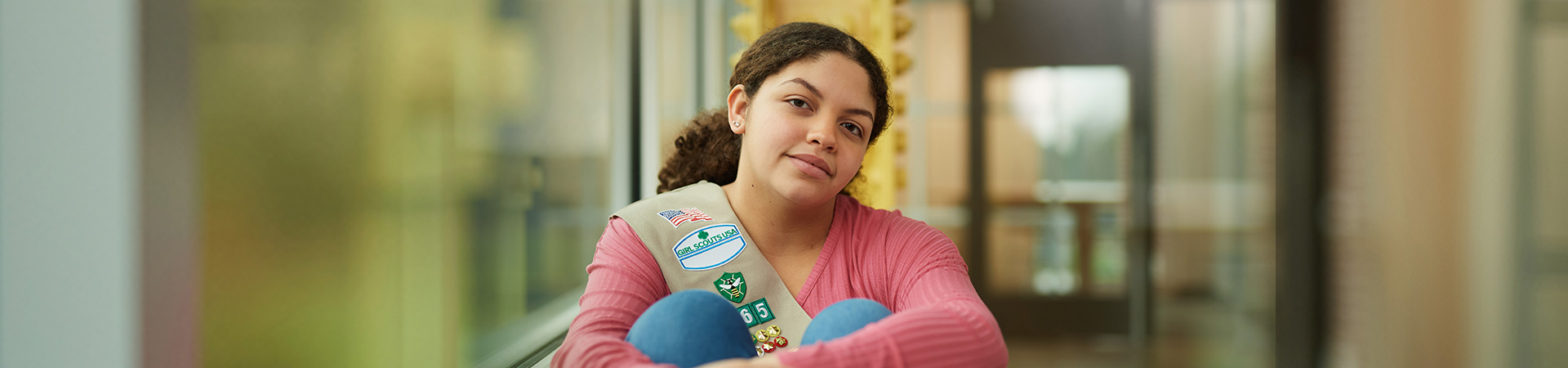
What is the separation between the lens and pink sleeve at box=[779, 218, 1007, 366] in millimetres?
684

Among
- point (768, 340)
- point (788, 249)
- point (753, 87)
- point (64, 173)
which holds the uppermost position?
point (753, 87)

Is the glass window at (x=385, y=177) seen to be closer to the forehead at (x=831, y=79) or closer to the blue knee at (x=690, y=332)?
the blue knee at (x=690, y=332)

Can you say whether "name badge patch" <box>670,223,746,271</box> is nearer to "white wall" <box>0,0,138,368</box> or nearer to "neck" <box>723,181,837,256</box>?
"neck" <box>723,181,837,256</box>

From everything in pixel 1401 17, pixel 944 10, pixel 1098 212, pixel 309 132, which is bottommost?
pixel 1098 212

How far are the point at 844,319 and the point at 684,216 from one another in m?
0.28

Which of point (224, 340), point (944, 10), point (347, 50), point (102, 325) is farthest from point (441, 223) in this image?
point (944, 10)

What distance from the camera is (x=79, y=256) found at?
1.71ft

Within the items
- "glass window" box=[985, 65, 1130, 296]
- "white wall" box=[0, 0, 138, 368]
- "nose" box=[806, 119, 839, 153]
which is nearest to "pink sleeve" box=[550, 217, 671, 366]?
"nose" box=[806, 119, 839, 153]

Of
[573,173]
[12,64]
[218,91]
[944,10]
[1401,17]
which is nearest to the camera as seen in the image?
[12,64]

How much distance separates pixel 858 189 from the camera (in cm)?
135

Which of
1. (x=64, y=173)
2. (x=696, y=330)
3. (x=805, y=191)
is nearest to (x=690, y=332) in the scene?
(x=696, y=330)

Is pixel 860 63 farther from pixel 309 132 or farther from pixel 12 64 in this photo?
pixel 12 64

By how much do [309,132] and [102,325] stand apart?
0.26 m

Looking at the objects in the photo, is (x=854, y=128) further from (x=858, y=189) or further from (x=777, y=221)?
(x=858, y=189)
